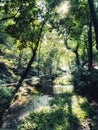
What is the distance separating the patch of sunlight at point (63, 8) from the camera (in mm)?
17514

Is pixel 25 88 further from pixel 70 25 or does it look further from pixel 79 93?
pixel 70 25

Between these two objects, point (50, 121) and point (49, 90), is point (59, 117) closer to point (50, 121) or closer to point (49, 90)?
point (50, 121)

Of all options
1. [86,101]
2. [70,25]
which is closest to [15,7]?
[70,25]

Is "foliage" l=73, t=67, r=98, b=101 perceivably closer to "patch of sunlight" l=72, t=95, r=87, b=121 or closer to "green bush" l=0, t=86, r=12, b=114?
"patch of sunlight" l=72, t=95, r=87, b=121

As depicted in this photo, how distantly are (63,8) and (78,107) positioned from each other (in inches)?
320

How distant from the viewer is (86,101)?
18.1 metres

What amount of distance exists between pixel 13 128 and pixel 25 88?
9.89 metres

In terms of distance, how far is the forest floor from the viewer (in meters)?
13.7

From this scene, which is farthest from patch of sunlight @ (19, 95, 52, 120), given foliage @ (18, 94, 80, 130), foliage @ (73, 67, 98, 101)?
foliage @ (73, 67, 98, 101)

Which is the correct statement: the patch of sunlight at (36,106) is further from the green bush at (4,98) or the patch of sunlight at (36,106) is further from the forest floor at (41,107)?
the green bush at (4,98)

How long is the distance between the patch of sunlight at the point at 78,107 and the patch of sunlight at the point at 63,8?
22.0 ft

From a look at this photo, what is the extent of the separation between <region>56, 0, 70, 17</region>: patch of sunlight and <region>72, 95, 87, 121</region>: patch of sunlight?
6.71 m

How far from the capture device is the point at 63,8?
1908cm

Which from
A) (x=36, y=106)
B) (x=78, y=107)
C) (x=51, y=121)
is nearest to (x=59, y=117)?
(x=51, y=121)
